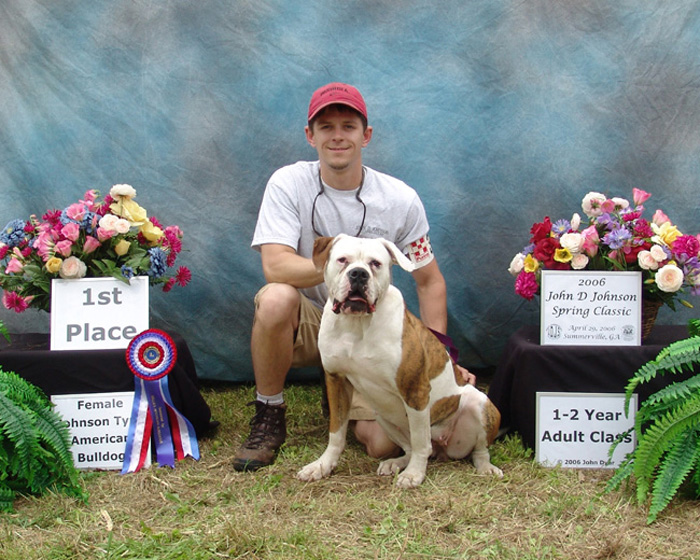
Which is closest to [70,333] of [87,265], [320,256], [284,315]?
[87,265]

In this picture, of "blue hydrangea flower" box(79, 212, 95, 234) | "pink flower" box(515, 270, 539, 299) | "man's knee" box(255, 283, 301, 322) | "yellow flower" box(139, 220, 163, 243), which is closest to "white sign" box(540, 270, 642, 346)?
"pink flower" box(515, 270, 539, 299)

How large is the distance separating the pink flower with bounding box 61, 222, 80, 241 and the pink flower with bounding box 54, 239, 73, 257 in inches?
1.0

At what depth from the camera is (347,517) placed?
8.57 ft

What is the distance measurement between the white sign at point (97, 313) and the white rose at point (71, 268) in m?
0.03

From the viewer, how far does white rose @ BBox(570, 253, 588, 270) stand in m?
3.16

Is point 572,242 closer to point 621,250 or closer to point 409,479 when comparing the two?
point 621,250

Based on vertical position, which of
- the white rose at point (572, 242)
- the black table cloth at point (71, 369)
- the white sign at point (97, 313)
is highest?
the white rose at point (572, 242)

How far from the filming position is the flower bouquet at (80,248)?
10.4 feet

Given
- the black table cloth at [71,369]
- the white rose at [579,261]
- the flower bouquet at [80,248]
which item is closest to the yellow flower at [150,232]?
the flower bouquet at [80,248]

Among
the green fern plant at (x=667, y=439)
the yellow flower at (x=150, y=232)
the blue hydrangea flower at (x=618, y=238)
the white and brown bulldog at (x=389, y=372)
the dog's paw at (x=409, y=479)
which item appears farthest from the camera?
the yellow flower at (x=150, y=232)

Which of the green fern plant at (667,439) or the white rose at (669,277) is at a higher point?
the white rose at (669,277)

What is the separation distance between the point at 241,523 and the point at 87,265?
144 centimetres

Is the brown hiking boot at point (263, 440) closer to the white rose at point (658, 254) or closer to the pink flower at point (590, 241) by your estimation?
the pink flower at point (590, 241)

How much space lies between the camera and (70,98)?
158 inches
